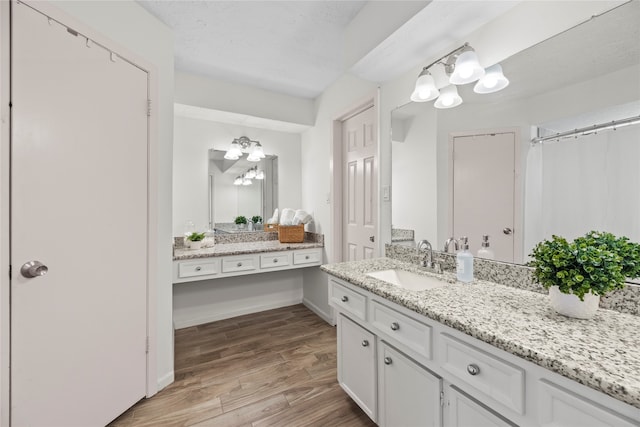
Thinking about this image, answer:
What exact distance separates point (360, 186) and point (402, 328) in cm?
152

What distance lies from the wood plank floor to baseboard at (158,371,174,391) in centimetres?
4

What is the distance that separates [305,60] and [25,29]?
1.77m

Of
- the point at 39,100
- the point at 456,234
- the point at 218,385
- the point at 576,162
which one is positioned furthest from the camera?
the point at 218,385

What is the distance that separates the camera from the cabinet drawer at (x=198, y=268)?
2355mm

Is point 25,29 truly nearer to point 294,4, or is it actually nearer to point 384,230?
point 294,4

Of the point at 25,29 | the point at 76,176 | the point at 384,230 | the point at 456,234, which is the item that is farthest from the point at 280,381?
the point at 25,29

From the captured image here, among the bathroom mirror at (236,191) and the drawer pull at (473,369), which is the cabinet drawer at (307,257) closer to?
the bathroom mirror at (236,191)

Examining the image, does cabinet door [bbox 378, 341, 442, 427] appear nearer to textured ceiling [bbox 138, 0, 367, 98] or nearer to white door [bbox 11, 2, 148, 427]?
white door [bbox 11, 2, 148, 427]

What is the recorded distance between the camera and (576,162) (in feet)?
3.71

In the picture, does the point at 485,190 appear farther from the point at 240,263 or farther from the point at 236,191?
the point at 236,191

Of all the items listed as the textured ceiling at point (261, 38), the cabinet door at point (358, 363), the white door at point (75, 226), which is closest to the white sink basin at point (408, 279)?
the cabinet door at point (358, 363)

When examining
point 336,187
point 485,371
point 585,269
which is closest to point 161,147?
point 336,187

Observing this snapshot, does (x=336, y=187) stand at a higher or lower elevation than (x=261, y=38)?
lower

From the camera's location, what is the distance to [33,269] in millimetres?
1218
